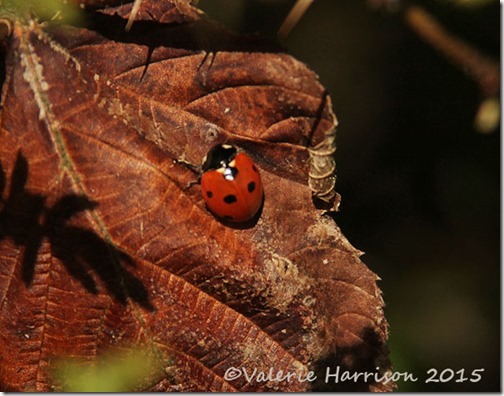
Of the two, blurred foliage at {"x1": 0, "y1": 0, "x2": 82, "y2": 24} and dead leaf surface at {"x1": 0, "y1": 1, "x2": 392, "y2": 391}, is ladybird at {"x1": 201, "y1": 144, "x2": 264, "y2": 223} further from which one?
blurred foliage at {"x1": 0, "y1": 0, "x2": 82, "y2": 24}

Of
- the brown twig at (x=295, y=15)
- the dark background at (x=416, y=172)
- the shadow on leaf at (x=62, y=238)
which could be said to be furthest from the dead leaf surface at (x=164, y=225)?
the dark background at (x=416, y=172)

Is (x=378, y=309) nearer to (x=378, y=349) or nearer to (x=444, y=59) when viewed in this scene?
(x=378, y=349)

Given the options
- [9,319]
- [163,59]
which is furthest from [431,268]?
[9,319]

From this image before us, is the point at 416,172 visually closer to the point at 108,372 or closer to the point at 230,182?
the point at 230,182

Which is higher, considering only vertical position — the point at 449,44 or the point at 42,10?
the point at 449,44

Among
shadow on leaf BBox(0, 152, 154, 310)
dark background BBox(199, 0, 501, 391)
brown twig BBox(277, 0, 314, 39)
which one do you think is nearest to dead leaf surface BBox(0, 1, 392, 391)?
shadow on leaf BBox(0, 152, 154, 310)

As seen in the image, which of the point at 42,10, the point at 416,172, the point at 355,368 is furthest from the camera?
the point at 416,172

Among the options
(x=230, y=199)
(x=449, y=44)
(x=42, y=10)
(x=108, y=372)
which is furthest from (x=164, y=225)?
(x=449, y=44)

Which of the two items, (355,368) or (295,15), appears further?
(355,368)
